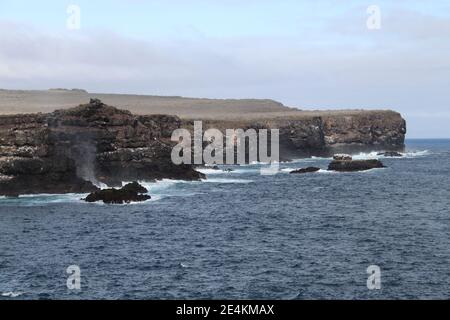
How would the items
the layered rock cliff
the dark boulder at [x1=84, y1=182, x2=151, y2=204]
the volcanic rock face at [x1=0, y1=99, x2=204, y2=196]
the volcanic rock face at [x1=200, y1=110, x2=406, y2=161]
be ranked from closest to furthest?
the dark boulder at [x1=84, y1=182, x2=151, y2=204]
the volcanic rock face at [x1=0, y1=99, x2=204, y2=196]
the layered rock cliff
the volcanic rock face at [x1=200, y1=110, x2=406, y2=161]

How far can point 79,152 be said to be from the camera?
92.8 metres

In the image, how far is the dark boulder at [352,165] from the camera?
127812 mm

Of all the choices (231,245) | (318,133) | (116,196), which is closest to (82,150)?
(116,196)

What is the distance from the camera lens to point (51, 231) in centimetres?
5653

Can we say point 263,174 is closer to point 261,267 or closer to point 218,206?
point 218,206

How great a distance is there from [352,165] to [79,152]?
206 feet

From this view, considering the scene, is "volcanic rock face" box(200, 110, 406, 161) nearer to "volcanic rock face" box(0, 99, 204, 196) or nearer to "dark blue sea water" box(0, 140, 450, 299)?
"volcanic rock face" box(0, 99, 204, 196)

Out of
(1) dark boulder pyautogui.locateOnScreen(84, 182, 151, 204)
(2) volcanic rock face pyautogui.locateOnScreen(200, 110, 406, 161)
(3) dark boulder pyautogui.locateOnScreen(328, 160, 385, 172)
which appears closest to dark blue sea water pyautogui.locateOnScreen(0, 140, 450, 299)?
(1) dark boulder pyautogui.locateOnScreen(84, 182, 151, 204)

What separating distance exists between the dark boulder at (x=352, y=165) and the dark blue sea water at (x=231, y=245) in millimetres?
39296

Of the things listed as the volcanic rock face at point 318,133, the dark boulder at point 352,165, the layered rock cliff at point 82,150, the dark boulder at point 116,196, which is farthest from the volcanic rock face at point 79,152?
the volcanic rock face at point 318,133

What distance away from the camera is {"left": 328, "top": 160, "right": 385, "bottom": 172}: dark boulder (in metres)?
128

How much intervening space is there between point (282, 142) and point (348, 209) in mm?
106229

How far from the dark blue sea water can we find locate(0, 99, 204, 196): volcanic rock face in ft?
13.6

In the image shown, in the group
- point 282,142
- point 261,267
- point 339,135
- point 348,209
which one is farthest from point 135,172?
point 339,135
